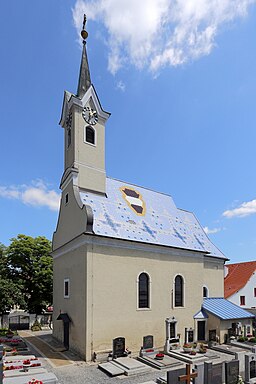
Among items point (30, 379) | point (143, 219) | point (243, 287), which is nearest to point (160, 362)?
point (30, 379)

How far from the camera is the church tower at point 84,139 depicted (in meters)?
24.7

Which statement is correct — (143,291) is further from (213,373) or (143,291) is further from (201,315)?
(213,373)

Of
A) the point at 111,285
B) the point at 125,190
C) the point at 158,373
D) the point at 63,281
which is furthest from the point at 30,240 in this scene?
the point at 158,373

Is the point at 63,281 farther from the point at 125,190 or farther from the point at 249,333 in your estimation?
the point at 249,333

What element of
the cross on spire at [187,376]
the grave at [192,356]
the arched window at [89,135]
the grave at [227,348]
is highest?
the arched window at [89,135]

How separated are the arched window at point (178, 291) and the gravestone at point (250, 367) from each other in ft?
30.3

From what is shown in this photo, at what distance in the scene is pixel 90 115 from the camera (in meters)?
26.1

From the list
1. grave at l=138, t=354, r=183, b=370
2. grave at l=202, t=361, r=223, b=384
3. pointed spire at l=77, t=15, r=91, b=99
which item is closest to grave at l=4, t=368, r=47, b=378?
grave at l=138, t=354, r=183, b=370

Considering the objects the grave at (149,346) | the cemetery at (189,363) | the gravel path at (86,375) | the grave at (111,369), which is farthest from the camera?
the grave at (149,346)

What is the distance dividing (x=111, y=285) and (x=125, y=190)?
30.8 feet

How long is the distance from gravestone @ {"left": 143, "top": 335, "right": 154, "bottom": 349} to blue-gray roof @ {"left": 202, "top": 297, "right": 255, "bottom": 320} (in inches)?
261

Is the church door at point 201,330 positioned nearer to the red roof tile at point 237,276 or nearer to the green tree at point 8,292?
the red roof tile at point 237,276

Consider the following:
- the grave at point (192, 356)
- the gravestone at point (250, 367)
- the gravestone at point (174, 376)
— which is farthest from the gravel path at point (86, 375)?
the gravestone at point (250, 367)

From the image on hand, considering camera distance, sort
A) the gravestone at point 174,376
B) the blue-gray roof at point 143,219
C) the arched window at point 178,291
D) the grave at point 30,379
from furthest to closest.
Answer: the arched window at point 178,291 → the blue-gray roof at point 143,219 → the grave at point 30,379 → the gravestone at point 174,376
